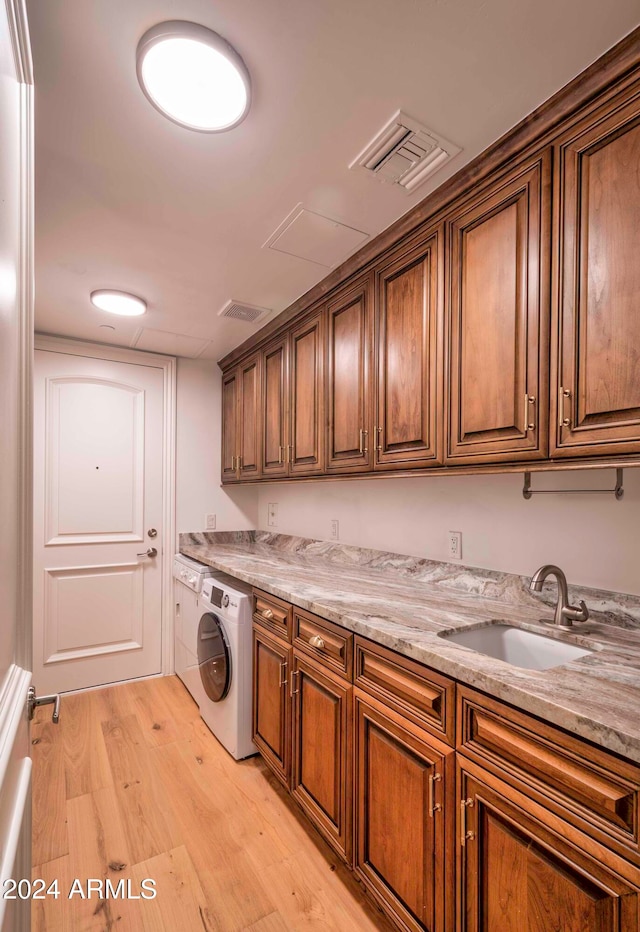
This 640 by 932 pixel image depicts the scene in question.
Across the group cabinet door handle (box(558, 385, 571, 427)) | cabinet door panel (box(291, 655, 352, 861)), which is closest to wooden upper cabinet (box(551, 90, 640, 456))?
cabinet door handle (box(558, 385, 571, 427))

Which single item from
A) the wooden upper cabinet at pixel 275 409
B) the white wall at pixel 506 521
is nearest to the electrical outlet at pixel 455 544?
the white wall at pixel 506 521

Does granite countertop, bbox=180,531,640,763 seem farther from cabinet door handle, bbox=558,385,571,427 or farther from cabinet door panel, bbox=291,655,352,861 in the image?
cabinet door handle, bbox=558,385,571,427

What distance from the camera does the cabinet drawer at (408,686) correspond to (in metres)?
1.12

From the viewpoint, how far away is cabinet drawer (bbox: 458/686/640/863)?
0.76m

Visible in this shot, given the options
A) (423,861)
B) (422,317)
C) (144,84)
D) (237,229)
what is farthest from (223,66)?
(423,861)

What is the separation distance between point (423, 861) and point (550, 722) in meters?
0.63

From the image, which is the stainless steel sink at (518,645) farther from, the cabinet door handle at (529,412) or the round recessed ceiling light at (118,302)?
the round recessed ceiling light at (118,302)

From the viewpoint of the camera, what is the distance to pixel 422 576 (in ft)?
6.83

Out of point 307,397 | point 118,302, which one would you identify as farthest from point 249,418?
point 118,302

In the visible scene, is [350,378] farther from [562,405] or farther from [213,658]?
[213,658]

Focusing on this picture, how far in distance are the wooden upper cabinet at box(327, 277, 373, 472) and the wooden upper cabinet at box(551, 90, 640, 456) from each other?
87 cm

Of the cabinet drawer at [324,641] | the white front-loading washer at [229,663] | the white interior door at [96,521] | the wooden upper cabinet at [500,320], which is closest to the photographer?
the wooden upper cabinet at [500,320]

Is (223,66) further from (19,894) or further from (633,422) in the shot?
(19,894)

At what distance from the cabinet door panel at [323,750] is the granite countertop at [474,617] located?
0.90 feet
